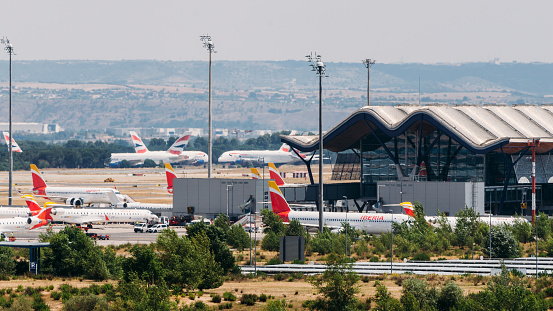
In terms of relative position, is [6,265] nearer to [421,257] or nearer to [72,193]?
[421,257]

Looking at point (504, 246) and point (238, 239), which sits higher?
point (504, 246)

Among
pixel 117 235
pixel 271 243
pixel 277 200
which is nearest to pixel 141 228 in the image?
pixel 117 235

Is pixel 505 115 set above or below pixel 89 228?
above

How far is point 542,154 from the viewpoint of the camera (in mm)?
127375

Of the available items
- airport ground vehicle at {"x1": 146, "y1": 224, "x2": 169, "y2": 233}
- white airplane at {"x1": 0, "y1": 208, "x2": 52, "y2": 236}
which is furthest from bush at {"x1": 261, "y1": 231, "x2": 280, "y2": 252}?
white airplane at {"x1": 0, "y1": 208, "x2": 52, "y2": 236}

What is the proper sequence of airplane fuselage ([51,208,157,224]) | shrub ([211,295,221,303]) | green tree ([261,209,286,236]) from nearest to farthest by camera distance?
shrub ([211,295,221,303])
green tree ([261,209,286,236])
airplane fuselage ([51,208,157,224])

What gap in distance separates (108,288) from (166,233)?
8.19 m

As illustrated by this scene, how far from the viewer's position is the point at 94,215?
12275 centimetres

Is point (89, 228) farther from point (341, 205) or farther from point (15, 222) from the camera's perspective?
point (341, 205)

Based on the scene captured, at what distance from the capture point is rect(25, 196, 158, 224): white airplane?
11950 centimetres

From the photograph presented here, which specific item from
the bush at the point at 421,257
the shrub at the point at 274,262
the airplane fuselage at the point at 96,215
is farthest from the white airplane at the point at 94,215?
the bush at the point at 421,257

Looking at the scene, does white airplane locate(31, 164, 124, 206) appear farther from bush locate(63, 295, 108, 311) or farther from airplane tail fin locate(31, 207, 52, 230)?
bush locate(63, 295, 108, 311)

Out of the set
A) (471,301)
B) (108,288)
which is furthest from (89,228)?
(471,301)

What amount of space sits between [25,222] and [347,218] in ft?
127
